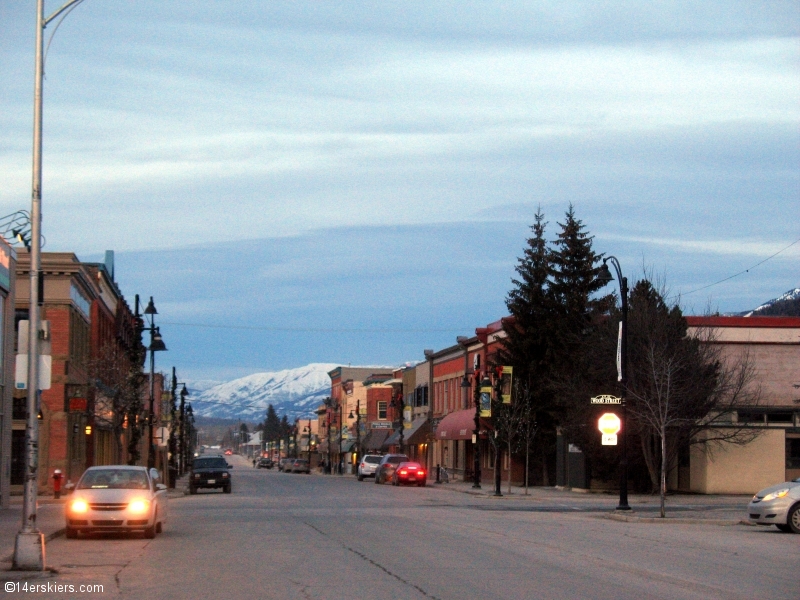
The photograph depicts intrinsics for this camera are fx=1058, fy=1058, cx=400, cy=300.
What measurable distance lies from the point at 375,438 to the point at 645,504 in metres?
68.0

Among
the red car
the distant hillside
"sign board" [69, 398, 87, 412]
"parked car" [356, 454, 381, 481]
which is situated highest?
the distant hillside

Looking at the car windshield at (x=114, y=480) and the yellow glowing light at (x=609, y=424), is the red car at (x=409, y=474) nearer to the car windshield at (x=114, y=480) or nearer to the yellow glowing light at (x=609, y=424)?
the yellow glowing light at (x=609, y=424)

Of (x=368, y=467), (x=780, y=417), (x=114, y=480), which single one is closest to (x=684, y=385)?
(x=780, y=417)

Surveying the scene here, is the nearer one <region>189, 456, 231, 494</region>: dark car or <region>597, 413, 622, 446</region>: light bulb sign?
<region>597, 413, 622, 446</region>: light bulb sign

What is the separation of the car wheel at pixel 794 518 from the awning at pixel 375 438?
78.3 m

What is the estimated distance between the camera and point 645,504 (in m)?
36.8

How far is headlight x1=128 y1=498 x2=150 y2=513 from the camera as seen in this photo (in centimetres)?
2033

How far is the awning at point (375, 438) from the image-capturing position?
102 metres

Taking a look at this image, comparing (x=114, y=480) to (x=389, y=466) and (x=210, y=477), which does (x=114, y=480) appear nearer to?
(x=210, y=477)

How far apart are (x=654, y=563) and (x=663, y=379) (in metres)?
17.2

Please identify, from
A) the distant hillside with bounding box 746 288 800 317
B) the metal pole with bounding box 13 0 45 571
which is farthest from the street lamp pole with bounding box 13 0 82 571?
the distant hillside with bounding box 746 288 800 317

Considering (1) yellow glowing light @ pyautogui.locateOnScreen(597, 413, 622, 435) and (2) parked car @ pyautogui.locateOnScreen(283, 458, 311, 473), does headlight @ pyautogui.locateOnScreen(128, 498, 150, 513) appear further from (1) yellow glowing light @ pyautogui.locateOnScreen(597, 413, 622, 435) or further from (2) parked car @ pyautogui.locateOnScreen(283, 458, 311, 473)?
(2) parked car @ pyautogui.locateOnScreen(283, 458, 311, 473)

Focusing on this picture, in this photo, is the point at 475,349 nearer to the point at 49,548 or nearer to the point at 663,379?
the point at 663,379

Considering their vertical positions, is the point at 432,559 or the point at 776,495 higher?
the point at 776,495
